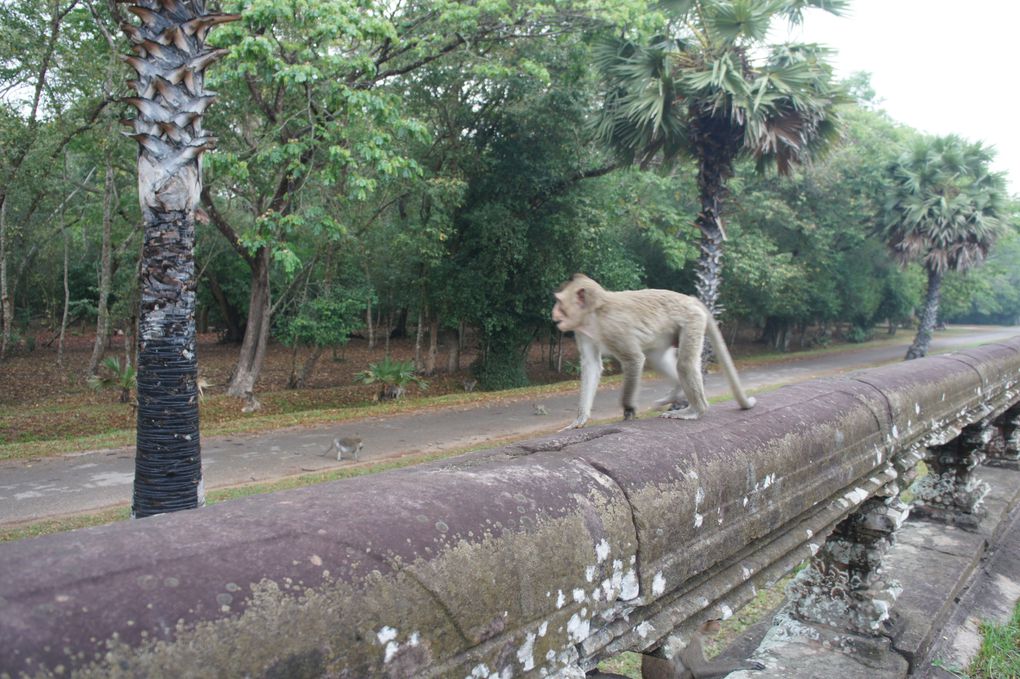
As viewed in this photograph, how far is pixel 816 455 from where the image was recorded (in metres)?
2.58

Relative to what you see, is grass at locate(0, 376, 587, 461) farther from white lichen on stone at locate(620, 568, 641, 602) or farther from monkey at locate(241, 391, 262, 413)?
white lichen on stone at locate(620, 568, 641, 602)

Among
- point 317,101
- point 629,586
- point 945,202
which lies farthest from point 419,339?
point 629,586

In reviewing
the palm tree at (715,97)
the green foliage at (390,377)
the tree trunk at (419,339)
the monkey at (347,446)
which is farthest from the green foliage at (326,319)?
the palm tree at (715,97)

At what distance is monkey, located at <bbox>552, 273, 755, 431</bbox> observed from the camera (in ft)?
12.4

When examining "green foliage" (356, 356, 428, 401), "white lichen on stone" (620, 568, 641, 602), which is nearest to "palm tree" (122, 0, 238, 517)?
"white lichen on stone" (620, 568, 641, 602)

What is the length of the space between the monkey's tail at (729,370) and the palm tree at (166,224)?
3.83 metres

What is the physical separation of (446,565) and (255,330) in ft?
49.8

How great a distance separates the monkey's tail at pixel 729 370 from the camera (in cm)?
311

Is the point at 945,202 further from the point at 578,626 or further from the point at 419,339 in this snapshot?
the point at 578,626

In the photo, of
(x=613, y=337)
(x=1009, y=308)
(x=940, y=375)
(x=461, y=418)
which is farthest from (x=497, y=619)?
(x=1009, y=308)

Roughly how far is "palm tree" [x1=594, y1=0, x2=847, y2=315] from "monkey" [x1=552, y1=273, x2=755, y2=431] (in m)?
9.34

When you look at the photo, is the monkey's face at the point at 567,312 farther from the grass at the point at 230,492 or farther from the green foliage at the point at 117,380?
the green foliage at the point at 117,380

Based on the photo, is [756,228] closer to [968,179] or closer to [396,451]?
[968,179]

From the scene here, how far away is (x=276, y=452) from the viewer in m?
10.1
